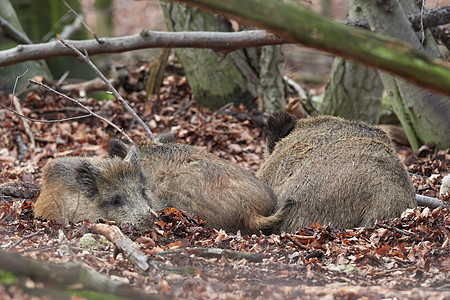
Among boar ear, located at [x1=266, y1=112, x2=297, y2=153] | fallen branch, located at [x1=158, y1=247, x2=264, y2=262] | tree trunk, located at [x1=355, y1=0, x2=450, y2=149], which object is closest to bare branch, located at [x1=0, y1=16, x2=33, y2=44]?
boar ear, located at [x1=266, y1=112, x2=297, y2=153]

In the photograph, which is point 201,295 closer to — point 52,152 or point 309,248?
point 309,248

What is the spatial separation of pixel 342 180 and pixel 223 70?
604 centimetres

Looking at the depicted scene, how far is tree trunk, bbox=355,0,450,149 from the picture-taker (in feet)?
28.7

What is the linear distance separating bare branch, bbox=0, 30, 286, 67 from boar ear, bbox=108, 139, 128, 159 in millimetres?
1889

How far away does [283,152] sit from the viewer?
23.6 ft

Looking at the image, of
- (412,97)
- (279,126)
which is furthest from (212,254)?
(412,97)

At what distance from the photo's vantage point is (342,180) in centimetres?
631

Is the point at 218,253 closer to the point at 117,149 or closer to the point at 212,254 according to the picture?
the point at 212,254

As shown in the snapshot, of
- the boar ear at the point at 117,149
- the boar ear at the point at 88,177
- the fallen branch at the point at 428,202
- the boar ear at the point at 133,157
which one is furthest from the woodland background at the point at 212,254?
the boar ear at the point at 117,149

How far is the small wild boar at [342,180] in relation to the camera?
6.22 m

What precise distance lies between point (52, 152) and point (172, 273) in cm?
647

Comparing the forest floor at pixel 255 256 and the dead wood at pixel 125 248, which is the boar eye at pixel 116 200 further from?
the dead wood at pixel 125 248

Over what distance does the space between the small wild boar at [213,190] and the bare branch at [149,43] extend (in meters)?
2.32

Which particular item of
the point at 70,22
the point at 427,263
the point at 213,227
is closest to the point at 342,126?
the point at 213,227
